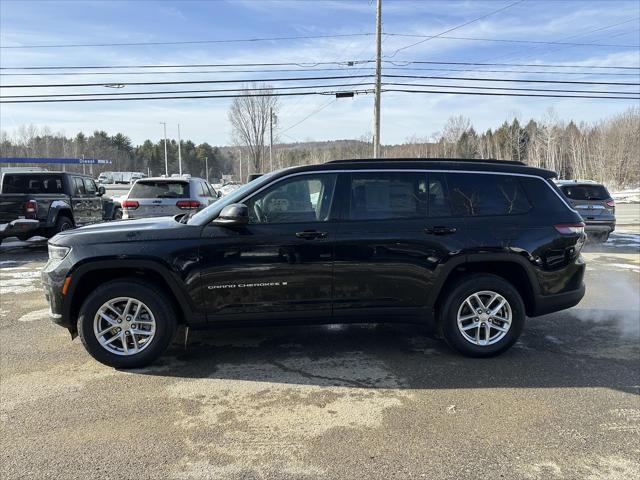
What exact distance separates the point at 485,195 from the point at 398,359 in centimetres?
180

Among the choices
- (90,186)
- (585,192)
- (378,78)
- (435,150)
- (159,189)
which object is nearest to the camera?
(159,189)

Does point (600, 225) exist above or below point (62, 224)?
below

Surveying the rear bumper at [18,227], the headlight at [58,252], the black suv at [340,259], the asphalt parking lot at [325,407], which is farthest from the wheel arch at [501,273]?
the rear bumper at [18,227]

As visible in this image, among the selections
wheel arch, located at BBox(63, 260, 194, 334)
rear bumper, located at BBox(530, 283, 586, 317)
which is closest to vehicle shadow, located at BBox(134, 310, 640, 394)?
rear bumper, located at BBox(530, 283, 586, 317)

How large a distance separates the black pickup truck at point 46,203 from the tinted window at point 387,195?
9376mm

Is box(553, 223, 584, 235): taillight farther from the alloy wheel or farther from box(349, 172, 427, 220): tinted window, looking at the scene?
box(349, 172, 427, 220): tinted window

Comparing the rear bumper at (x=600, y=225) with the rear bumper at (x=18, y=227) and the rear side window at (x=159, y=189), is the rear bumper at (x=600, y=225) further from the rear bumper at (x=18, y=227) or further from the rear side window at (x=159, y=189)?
the rear bumper at (x=18, y=227)

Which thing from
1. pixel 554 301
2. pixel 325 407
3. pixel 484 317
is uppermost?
pixel 554 301

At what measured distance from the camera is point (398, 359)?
4531 millimetres

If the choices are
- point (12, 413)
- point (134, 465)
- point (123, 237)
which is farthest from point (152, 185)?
point (134, 465)

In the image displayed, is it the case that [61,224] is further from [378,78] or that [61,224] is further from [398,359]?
[378,78]

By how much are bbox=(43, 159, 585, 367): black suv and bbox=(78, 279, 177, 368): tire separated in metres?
0.01

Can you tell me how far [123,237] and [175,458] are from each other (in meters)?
2.01

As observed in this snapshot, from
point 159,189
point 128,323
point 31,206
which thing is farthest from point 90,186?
point 128,323
